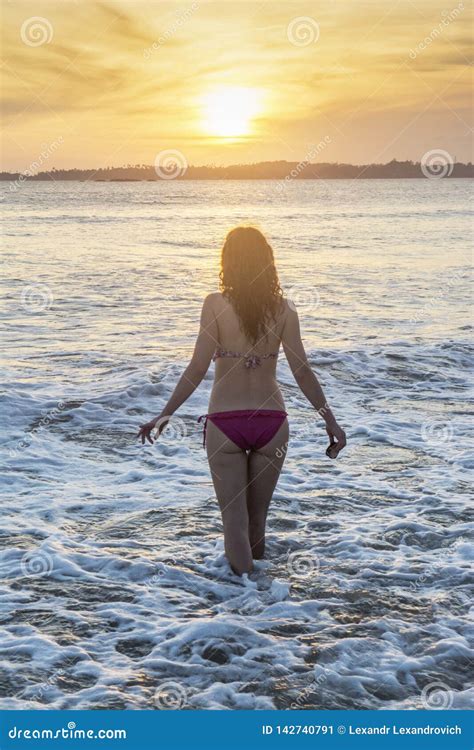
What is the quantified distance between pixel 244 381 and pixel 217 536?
164 centimetres

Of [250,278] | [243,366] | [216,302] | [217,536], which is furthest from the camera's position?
[217,536]

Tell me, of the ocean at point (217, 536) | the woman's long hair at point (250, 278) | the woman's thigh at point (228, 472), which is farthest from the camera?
the woman's thigh at point (228, 472)

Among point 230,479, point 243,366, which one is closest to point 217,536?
point 230,479

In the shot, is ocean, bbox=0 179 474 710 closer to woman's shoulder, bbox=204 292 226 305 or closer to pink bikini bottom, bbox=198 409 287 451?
pink bikini bottom, bbox=198 409 287 451

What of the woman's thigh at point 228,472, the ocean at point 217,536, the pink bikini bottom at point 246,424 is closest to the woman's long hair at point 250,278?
the pink bikini bottom at point 246,424

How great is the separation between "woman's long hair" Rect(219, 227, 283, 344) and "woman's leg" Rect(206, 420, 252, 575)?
2.26 feet

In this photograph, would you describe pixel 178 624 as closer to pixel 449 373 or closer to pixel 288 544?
pixel 288 544

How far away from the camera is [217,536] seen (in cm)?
625

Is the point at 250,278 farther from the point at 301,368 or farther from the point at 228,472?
the point at 228,472

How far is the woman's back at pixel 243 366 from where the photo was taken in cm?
506

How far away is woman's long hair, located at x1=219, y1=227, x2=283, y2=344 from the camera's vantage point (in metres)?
4.86

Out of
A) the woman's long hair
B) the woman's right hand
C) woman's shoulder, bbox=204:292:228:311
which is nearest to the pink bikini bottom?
the woman's right hand

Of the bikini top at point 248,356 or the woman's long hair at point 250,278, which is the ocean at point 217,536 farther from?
the woman's long hair at point 250,278

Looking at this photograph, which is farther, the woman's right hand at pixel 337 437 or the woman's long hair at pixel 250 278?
the woman's right hand at pixel 337 437
